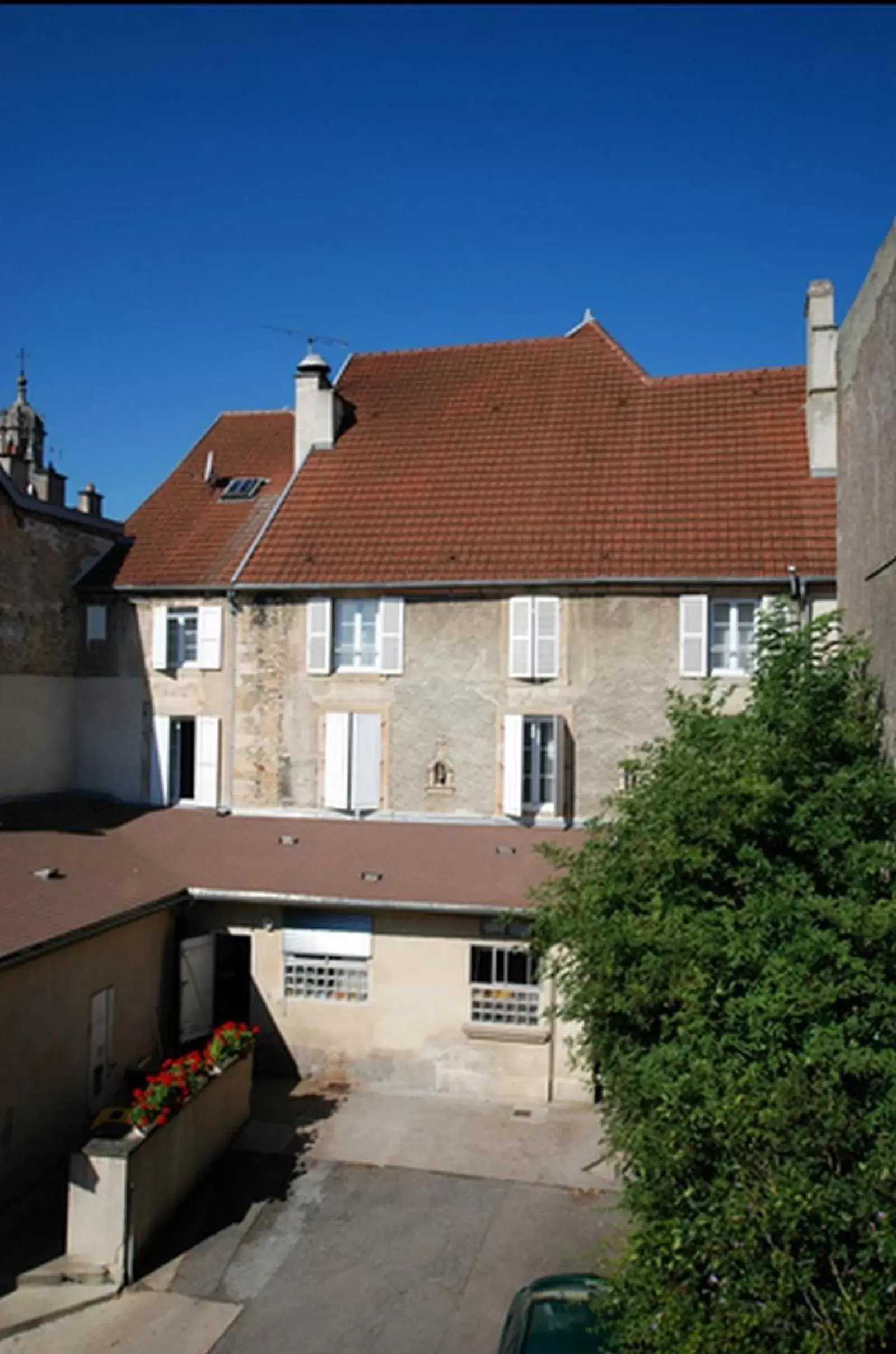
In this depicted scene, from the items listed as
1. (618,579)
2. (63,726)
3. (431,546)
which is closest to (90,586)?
(63,726)

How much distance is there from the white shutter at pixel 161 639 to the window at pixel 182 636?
4 centimetres

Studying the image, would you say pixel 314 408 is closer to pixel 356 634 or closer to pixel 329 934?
pixel 356 634

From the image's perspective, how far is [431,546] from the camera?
58.1 feet

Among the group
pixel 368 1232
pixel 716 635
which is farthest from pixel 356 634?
pixel 368 1232

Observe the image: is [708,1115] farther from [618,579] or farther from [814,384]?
[814,384]

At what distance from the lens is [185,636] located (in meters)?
18.7

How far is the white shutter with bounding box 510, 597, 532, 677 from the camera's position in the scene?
16.8 m

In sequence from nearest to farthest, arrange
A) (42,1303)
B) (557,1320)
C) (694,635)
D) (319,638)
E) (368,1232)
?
(557,1320)
(42,1303)
(368,1232)
(694,635)
(319,638)

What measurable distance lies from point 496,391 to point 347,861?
1018 centimetres

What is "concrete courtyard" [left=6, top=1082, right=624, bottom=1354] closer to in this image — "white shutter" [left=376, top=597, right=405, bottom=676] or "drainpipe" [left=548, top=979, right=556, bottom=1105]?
"drainpipe" [left=548, top=979, right=556, bottom=1105]

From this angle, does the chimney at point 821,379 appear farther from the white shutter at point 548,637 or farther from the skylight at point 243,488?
the skylight at point 243,488

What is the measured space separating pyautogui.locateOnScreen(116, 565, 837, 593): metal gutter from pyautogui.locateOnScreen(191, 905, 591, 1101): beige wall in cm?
567

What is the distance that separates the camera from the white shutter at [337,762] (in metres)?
→ 17.2

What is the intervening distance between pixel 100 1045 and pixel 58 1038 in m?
1.03
